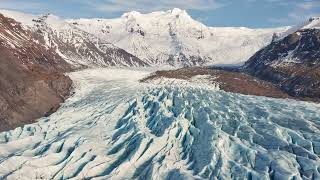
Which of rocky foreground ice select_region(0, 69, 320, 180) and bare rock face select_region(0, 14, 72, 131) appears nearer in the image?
rocky foreground ice select_region(0, 69, 320, 180)

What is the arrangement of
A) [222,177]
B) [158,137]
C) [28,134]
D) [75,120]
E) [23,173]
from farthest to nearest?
[75,120], [28,134], [158,137], [23,173], [222,177]

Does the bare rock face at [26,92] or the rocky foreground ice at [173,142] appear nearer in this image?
the rocky foreground ice at [173,142]

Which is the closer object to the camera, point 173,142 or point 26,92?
point 173,142

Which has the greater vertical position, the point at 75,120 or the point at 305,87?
the point at 75,120

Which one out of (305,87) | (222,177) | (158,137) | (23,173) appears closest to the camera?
(222,177)

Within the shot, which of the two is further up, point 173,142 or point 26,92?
point 26,92

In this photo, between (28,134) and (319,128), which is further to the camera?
(28,134)

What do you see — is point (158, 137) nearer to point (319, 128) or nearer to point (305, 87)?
point (319, 128)

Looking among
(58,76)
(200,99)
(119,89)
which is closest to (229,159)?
(200,99)
